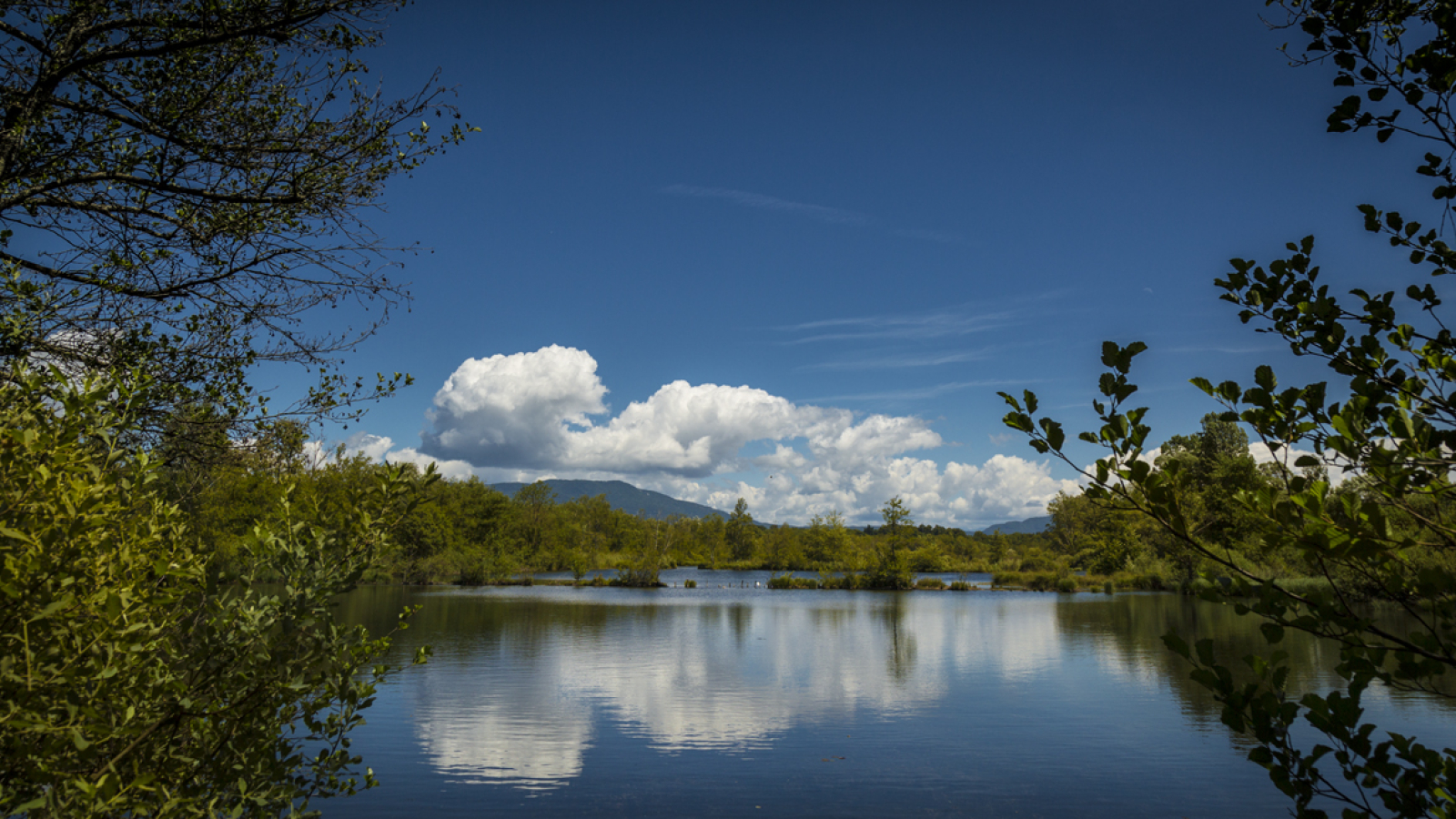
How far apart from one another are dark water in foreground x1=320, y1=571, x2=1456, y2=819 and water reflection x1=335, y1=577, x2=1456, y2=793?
0.07 m

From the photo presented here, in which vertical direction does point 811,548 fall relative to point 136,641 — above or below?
below

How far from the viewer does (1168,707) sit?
42.4ft

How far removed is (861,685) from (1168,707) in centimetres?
537

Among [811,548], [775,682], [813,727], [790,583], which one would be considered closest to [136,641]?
[813,727]

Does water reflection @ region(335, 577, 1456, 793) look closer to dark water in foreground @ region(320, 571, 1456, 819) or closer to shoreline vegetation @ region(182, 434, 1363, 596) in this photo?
dark water in foreground @ region(320, 571, 1456, 819)

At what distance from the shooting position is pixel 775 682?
15.4 metres

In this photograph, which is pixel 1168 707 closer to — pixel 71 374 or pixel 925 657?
pixel 925 657

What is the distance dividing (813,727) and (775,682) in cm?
388

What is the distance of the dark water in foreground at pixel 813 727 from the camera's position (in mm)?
8438

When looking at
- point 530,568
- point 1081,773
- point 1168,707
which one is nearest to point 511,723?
point 1081,773

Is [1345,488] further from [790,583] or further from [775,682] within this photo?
[790,583]

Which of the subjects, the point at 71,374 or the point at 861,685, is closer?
the point at 71,374

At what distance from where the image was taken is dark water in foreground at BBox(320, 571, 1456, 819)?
332 inches

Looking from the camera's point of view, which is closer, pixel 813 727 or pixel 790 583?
pixel 813 727
